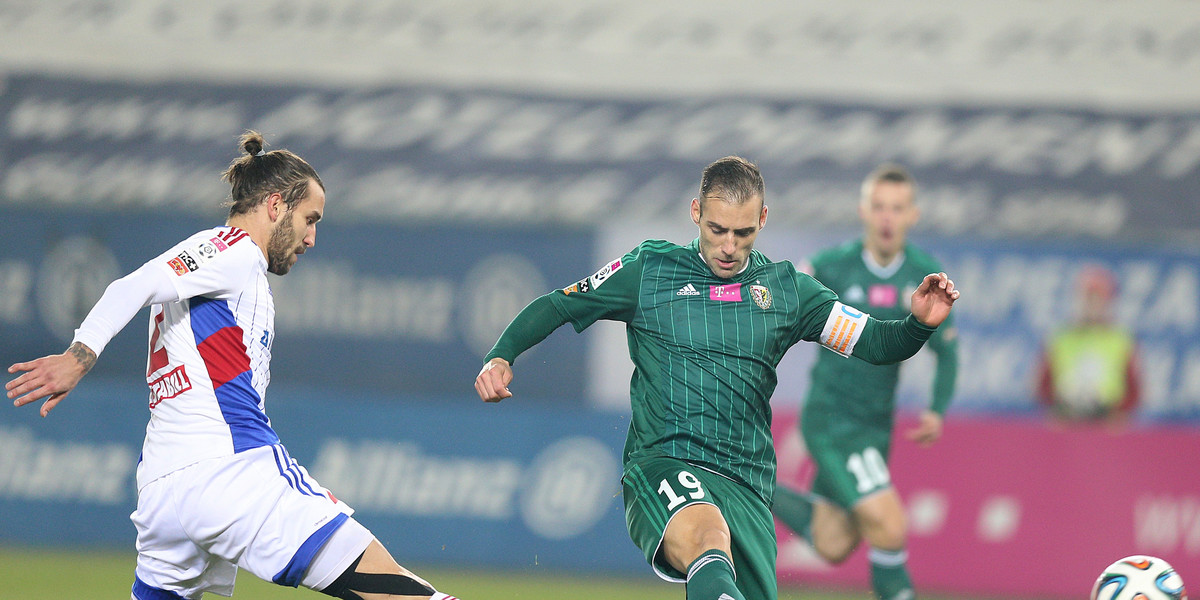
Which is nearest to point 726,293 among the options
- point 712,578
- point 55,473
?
point 712,578

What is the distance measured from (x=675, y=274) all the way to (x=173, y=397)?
5.96ft

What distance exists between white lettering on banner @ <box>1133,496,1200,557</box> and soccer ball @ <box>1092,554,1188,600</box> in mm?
4352

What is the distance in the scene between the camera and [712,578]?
13.0ft

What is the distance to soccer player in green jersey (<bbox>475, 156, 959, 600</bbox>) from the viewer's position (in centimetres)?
434

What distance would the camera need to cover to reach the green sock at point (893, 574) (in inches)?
266

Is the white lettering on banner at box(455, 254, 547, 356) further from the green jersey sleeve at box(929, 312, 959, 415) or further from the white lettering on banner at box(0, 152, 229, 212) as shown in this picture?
the green jersey sleeve at box(929, 312, 959, 415)

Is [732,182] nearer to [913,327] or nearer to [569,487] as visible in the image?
[913,327]

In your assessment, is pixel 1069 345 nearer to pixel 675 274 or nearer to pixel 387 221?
pixel 387 221

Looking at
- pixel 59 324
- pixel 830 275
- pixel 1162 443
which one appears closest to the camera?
pixel 830 275

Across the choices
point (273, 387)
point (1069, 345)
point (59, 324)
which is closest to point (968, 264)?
point (1069, 345)

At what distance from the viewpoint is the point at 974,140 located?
41.8 feet

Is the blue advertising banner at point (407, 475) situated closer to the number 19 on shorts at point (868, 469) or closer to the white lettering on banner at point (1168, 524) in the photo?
the number 19 on shorts at point (868, 469)

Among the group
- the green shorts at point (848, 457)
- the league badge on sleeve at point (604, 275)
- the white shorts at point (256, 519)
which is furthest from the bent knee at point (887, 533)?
the white shorts at point (256, 519)

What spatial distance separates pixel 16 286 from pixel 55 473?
165 cm
